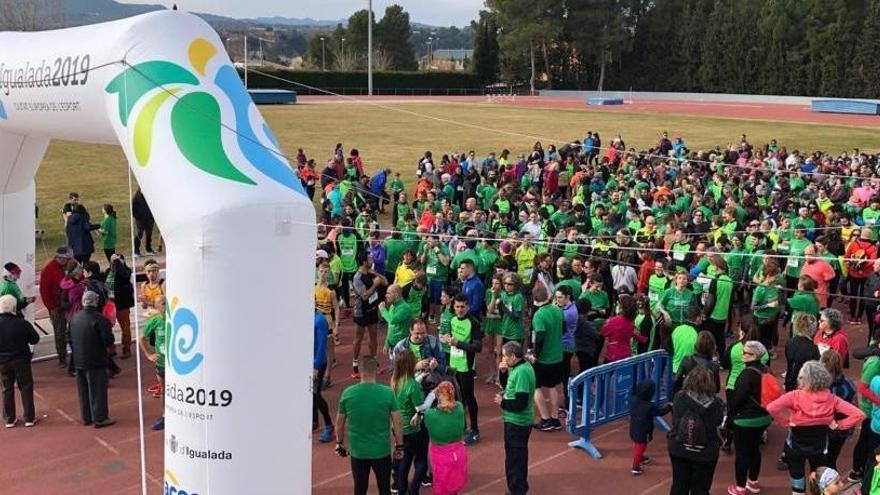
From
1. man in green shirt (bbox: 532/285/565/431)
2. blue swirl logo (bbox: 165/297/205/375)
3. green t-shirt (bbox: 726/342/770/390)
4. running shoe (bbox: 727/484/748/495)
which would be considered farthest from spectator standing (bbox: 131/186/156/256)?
running shoe (bbox: 727/484/748/495)

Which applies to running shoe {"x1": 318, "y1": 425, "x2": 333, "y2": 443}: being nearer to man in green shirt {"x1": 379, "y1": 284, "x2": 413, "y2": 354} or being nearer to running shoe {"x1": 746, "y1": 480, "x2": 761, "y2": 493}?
man in green shirt {"x1": 379, "y1": 284, "x2": 413, "y2": 354}

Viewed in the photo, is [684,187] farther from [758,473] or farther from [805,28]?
[805,28]

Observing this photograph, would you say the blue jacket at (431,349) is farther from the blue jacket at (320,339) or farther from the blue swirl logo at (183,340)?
the blue swirl logo at (183,340)

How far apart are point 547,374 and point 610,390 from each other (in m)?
0.66

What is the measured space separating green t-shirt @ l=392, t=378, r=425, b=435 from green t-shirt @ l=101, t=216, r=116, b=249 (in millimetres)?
10001

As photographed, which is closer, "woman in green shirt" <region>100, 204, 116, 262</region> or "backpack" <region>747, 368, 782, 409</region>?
"backpack" <region>747, 368, 782, 409</region>

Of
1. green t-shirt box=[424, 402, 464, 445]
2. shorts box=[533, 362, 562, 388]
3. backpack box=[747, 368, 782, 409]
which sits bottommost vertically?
shorts box=[533, 362, 562, 388]

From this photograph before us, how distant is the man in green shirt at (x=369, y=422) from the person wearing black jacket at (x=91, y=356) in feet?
11.1

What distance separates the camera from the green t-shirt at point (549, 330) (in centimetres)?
805

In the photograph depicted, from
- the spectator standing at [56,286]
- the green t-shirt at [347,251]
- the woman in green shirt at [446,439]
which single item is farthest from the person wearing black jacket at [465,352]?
the spectator standing at [56,286]

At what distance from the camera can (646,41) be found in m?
80.4

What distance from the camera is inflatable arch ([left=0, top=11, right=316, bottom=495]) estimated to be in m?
5.69

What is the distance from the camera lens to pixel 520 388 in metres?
6.73

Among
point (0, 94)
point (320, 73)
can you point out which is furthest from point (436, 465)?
point (320, 73)
